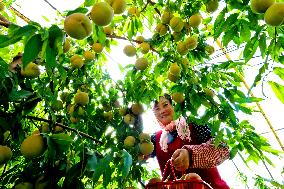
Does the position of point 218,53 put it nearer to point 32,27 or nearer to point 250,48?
point 250,48

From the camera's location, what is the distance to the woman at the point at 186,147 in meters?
1.61

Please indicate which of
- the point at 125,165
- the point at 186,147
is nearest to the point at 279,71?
the point at 186,147

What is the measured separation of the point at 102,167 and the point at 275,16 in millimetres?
770

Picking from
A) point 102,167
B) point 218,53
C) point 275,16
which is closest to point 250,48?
point 275,16

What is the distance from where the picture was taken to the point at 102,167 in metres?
1.11

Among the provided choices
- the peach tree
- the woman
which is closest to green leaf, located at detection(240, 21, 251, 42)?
the peach tree

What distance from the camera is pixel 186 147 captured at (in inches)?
64.3

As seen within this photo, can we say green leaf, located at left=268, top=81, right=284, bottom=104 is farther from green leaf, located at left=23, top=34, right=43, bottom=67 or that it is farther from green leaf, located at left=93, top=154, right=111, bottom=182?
green leaf, located at left=23, top=34, right=43, bottom=67

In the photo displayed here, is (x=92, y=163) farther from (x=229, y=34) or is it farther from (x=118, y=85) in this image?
(x=118, y=85)

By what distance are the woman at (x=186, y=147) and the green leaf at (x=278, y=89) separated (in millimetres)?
456

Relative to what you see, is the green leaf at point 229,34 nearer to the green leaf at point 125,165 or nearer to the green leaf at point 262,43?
the green leaf at point 262,43

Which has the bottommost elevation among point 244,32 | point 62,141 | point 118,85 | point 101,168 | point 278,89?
point 101,168

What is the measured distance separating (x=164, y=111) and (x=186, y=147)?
0.60m

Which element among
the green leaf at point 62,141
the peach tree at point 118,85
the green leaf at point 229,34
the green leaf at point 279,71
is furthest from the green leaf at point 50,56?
the green leaf at point 279,71
